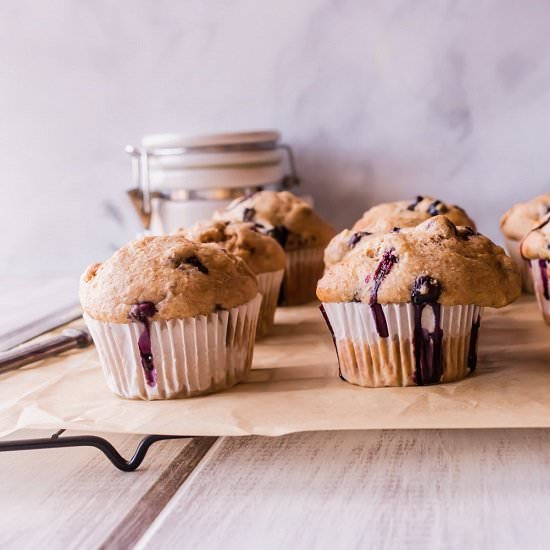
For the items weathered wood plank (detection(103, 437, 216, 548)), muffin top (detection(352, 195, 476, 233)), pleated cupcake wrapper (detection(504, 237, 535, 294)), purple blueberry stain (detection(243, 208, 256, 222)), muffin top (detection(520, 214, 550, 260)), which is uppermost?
purple blueberry stain (detection(243, 208, 256, 222))

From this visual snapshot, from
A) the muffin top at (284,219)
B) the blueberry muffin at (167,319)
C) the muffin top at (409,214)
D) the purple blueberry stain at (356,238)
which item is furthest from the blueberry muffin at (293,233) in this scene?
the blueberry muffin at (167,319)

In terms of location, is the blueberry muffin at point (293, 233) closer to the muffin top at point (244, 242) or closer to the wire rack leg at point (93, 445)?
the muffin top at point (244, 242)

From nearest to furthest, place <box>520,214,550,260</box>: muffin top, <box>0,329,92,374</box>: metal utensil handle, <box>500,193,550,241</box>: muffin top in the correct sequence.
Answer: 1. <box>0,329,92,374</box>: metal utensil handle
2. <box>520,214,550,260</box>: muffin top
3. <box>500,193,550,241</box>: muffin top

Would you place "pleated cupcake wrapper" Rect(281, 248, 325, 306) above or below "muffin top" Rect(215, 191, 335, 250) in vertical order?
below

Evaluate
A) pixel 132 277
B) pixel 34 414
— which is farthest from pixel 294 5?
pixel 34 414

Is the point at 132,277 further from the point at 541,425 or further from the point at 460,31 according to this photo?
the point at 460,31

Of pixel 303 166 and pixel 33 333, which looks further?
pixel 303 166

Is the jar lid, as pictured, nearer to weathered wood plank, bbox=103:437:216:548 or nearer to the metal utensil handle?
the metal utensil handle

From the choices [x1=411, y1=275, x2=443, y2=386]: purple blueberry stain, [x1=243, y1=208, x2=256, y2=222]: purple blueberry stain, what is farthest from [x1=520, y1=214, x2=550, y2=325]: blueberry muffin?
[x1=243, y1=208, x2=256, y2=222]: purple blueberry stain
